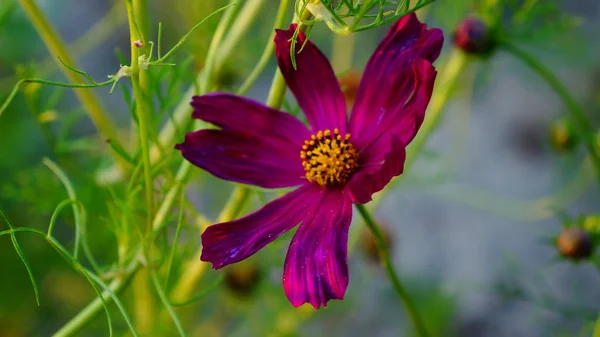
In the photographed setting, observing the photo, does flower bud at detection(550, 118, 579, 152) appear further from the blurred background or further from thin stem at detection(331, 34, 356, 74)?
thin stem at detection(331, 34, 356, 74)

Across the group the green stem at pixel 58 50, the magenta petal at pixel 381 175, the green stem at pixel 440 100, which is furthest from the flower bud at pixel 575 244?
the green stem at pixel 58 50

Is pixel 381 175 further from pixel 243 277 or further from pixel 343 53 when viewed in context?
pixel 343 53

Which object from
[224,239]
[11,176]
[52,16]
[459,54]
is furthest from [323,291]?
[52,16]

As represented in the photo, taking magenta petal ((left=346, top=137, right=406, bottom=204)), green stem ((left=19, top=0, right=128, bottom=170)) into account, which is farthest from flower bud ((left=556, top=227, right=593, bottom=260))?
green stem ((left=19, top=0, right=128, bottom=170))

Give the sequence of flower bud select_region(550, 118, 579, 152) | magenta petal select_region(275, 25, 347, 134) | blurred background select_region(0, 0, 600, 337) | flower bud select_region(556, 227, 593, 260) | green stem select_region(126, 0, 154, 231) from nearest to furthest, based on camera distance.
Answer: green stem select_region(126, 0, 154, 231), magenta petal select_region(275, 25, 347, 134), flower bud select_region(556, 227, 593, 260), flower bud select_region(550, 118, 579, 152), blurred background select_region(0, 0, 600, 337)

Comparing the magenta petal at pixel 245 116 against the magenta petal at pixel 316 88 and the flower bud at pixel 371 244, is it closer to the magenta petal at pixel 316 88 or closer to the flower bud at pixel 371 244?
the magenta petal at pixel 316 88

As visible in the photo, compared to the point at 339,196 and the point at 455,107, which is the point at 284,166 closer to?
the point at 339,196

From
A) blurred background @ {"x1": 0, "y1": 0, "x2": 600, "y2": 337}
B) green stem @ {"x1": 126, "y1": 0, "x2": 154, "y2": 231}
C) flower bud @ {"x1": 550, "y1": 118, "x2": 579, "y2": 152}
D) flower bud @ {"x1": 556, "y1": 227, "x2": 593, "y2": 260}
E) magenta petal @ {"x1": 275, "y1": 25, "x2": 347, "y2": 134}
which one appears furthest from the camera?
blurred background @ {"x1": 0, "y1": 0, "x2": 600, "y2": 337}

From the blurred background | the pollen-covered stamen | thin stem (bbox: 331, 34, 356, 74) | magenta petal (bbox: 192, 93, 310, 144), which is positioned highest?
magenta petal (bbox: 192, 93, 310, 144)

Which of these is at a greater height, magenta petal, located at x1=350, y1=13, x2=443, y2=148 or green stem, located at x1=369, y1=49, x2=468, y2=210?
magenta petal, located at x1=350, y1=13, x2=443, y2=148
